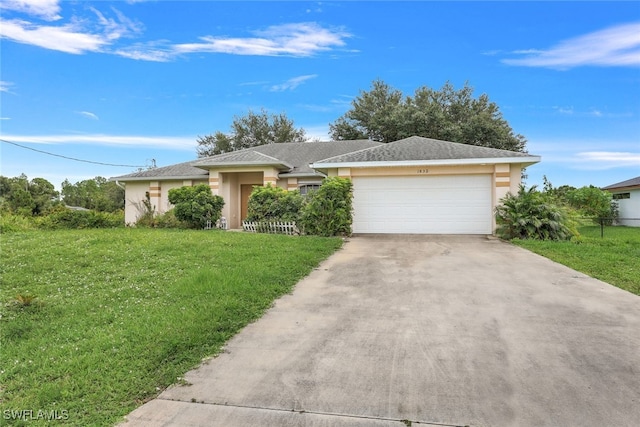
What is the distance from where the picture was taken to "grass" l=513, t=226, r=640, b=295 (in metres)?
6.18

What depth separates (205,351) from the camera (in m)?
3.43

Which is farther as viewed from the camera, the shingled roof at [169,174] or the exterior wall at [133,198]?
the exterior wall at [133,198]

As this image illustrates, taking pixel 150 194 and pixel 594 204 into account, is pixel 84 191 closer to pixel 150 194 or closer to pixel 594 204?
pixel 150 194

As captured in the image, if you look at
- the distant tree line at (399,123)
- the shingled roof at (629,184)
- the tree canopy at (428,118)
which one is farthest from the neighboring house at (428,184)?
the shingled roof at (629,184)

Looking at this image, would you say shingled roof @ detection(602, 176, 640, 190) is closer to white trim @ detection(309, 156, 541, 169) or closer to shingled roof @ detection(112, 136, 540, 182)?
shingled roof @ detection(112, 136, 540, 182)

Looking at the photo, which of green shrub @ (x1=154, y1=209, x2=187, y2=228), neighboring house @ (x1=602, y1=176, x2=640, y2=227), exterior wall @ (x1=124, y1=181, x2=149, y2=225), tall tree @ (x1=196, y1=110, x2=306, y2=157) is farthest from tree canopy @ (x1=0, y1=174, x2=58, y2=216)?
neighboring house @ (x1=602, y1=176, x2=640, y2=227)

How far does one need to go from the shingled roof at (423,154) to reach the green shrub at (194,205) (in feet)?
15.6

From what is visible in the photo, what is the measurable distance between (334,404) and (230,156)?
15.2m

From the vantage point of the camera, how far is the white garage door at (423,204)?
1198 cm

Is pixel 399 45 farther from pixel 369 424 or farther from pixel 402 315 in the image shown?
pixel 369 424

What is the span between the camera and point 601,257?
7.86 m

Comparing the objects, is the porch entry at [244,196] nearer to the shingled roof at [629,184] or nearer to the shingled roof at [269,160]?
the shingled roof at [269,160]

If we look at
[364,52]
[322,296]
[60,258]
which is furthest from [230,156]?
[322,296]

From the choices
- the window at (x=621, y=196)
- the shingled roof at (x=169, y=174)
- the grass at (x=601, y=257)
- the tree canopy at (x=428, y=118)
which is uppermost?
the tree canopy at (x=428, y=118)
